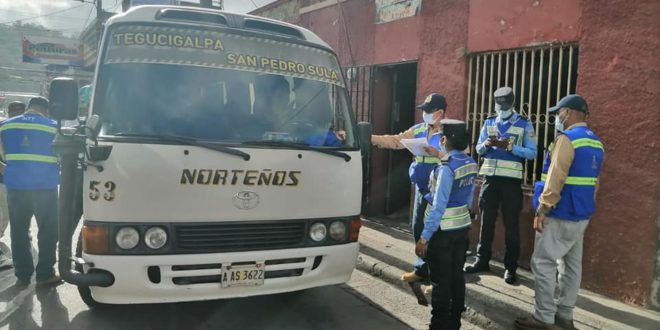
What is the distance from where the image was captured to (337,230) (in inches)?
Answer: 146

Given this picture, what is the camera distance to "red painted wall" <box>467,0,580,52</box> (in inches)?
186

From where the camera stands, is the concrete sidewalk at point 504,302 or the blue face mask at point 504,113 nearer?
the concrete sidewalk at point 504,302

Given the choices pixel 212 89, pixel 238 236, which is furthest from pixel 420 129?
pixel 238 236

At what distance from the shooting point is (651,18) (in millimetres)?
4027

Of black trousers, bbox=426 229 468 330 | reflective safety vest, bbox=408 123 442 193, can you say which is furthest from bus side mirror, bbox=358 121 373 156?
black trousers, bbox=426 229 468 330

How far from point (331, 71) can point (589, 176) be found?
212 centimetres

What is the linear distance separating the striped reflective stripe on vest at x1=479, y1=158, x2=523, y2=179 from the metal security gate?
1.72 ft

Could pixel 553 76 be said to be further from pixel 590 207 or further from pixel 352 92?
pixel 352 92

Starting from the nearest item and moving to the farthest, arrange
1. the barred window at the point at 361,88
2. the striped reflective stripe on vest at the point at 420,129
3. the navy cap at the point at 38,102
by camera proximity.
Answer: the navy cap at the point at 38,102 → the striped reflective stripe on vest at the point at 420,129 → the barred window at the point at 361,88

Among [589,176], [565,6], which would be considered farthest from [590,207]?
[565,6]

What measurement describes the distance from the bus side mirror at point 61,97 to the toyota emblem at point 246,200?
1291 millimetres

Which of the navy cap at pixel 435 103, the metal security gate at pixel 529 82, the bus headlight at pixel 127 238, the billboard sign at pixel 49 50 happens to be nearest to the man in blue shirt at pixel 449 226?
the navy cap at pixel 435 103

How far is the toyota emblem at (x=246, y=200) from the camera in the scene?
3.31m

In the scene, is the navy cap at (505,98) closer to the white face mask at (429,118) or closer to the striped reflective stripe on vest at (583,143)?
the white face mask at (429,118)
